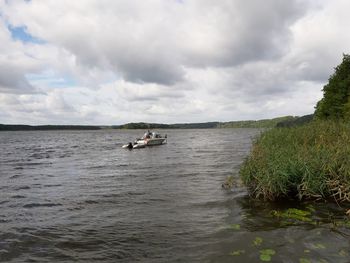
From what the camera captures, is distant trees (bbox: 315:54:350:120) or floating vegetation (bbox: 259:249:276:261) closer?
floating vegetation (bbox: 259:249:276:261)

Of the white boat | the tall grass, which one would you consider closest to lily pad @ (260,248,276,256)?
the tall grass

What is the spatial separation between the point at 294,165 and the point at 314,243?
3806mm

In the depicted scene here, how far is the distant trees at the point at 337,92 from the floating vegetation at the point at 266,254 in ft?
153

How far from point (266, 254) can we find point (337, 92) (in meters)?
52.0

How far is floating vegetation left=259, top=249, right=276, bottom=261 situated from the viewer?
24.4ft

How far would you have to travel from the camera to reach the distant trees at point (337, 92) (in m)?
51.1

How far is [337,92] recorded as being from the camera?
53469mm

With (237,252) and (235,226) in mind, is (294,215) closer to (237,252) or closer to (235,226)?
(235,226)

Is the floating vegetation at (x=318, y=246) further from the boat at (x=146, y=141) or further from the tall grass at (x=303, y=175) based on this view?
the boat at (x=146, y=141)

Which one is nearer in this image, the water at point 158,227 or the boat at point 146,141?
the water at point 158,227

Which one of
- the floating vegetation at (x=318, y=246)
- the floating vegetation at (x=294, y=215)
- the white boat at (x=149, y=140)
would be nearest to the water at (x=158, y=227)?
the floating vegetation at (x=318, y=246)

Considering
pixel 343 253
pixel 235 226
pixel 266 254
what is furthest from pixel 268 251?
pixel 235 226

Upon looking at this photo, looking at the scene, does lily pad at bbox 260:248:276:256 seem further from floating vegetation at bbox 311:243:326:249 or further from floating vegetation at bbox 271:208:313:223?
floating vegetation at bbox 271:208:313:223

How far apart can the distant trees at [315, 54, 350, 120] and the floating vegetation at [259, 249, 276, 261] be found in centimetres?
4669
